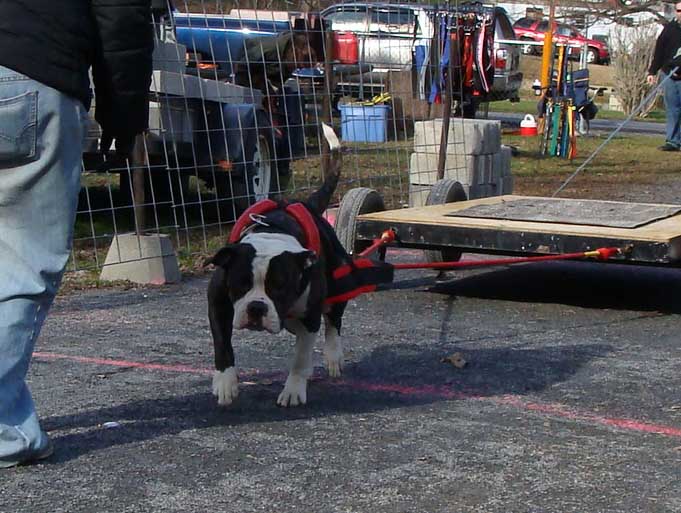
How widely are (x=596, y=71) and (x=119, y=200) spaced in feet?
102

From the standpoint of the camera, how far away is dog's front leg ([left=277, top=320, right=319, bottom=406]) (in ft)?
15.3

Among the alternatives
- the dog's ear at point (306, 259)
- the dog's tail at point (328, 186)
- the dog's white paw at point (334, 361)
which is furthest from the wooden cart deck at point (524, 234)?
the dog's ear at point (306, 259)

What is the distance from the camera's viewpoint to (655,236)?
636 cm

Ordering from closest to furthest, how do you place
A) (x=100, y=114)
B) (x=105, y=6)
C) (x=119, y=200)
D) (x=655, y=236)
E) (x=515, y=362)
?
(x=105, y=6) → (x=100, y=114) → (x=515, y=362) → (x=655, y=236) → (x=119, y=200)

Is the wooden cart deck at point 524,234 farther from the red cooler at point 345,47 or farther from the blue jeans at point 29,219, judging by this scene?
the blue jeans at point 29,219

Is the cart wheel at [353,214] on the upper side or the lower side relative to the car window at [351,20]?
lower

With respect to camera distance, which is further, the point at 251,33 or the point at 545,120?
the point at 545,120

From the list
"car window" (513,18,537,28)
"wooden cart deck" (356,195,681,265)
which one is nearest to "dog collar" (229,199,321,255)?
"wooden cart deck" (356,195,681,265)

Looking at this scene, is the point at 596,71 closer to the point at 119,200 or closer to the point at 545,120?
the point at 545,120

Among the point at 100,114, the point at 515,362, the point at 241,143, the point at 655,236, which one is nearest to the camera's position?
the point at 100,114

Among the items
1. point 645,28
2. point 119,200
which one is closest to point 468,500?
point 119,200

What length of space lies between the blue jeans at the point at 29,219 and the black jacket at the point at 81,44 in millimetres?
64

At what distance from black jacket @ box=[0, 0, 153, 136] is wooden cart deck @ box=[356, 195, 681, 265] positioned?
3384 millimetres

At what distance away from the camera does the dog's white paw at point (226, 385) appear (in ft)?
14.8
